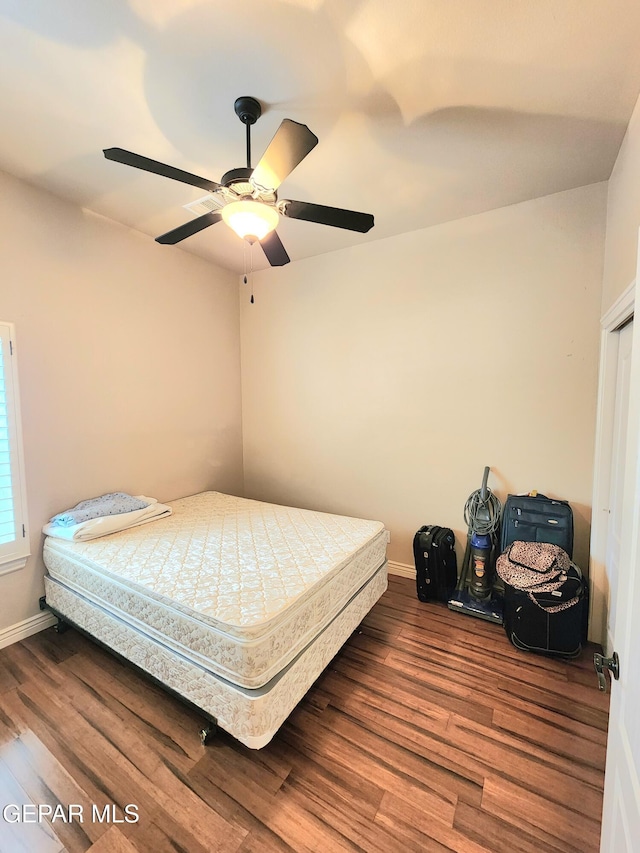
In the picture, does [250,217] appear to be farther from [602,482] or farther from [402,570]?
[402,570]

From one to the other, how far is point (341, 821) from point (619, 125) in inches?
132

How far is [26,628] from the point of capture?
236 centimetres

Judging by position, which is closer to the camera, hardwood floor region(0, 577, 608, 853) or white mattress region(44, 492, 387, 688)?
hardwood floor region(0, 577, 608, 853)

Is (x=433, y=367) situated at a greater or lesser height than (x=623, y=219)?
lesser

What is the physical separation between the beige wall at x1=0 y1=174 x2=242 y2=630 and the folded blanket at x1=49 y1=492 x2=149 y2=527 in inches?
4.1

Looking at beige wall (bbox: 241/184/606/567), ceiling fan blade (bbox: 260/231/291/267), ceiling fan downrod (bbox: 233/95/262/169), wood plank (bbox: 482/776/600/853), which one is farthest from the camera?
beige wall (bbox: 241/184/606/567)

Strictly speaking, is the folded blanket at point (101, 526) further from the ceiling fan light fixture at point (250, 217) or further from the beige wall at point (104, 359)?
the ceiling fan light fixture at point (250, 217)

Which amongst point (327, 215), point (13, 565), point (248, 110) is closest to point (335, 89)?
point (248, 110)

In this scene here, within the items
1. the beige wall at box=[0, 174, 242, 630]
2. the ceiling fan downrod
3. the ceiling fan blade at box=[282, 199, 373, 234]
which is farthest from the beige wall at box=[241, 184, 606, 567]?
the ceiling fan downrod

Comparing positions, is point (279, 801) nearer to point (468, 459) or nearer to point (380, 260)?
point (468, 459)

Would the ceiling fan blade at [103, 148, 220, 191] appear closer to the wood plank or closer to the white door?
the white door

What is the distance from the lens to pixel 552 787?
4.70 feet

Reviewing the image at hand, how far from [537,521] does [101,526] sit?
2.96 metres

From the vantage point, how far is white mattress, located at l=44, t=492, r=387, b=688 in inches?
59.9
